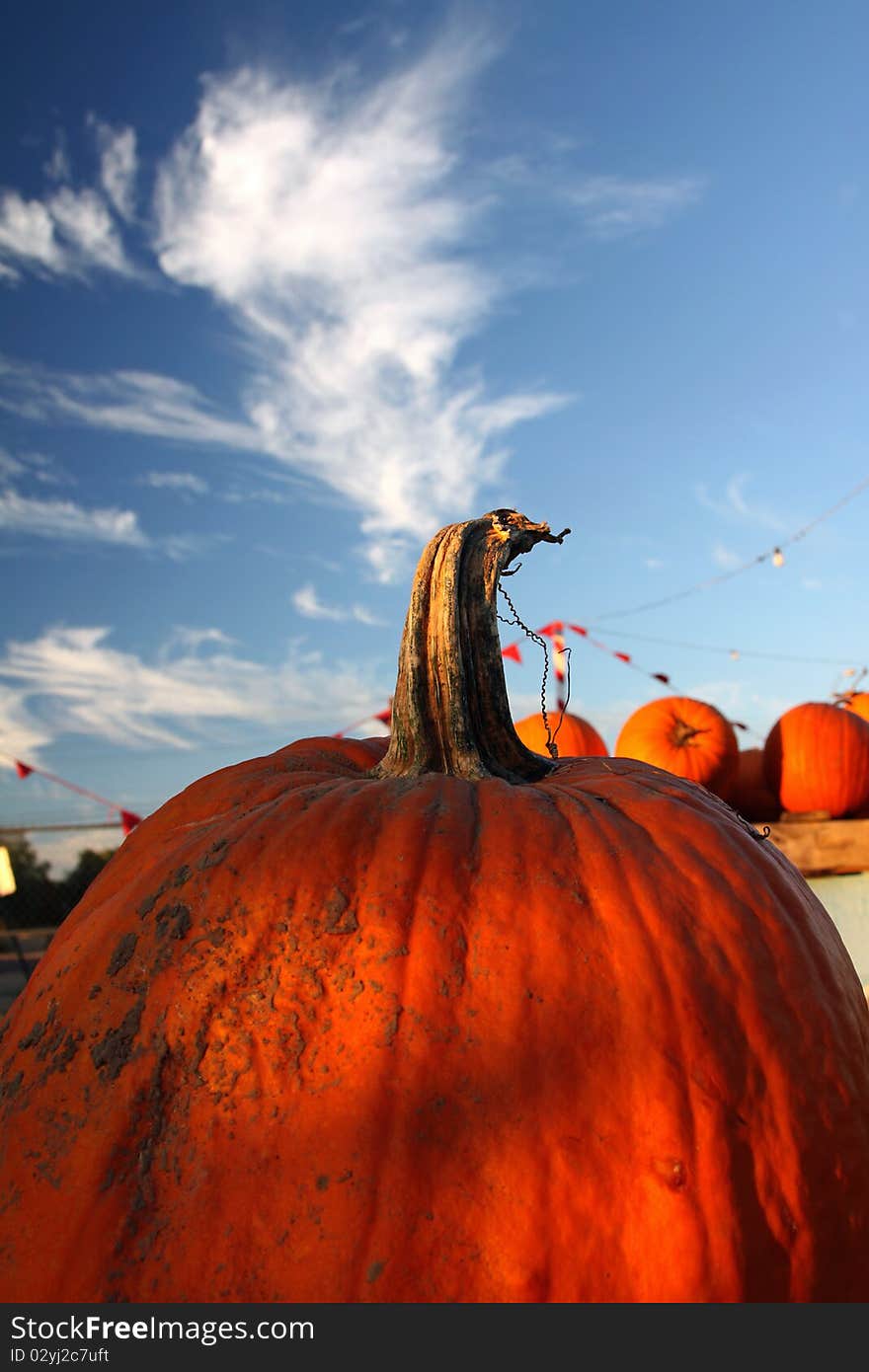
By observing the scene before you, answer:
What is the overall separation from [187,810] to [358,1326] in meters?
0.78

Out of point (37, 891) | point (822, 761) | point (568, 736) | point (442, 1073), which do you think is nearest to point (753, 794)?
point (822, 761)

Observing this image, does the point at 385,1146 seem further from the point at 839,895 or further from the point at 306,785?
the point at 839,895

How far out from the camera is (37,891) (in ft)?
41.7

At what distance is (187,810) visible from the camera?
1.51m

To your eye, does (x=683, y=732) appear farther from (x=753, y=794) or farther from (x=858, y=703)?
(x=858, y=703)

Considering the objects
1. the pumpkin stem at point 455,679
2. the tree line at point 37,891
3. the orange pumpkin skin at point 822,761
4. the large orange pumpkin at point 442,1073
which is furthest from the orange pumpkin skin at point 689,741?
the tree line at point 37,891

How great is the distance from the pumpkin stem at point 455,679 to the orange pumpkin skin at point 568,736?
131 inches

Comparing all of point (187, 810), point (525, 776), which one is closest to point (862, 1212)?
point (525, 776)

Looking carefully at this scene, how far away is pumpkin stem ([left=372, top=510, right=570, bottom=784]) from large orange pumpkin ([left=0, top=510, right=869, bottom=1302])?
0.49ft

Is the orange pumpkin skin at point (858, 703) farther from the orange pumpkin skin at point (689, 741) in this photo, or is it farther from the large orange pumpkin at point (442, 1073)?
the large orange pumpkin at point (442, 1073)

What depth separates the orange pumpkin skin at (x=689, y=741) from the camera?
482 cm

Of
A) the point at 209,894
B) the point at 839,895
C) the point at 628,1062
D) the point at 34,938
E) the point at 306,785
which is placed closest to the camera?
the point at 628,1062

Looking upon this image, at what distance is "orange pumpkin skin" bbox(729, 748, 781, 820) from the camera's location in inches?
197

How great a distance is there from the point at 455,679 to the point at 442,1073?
0.59 meters
